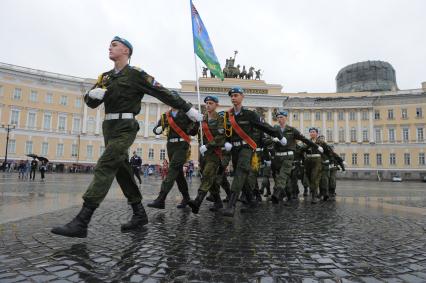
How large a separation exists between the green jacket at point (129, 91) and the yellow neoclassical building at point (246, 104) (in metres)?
50.7

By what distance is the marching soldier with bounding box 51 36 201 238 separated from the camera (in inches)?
145

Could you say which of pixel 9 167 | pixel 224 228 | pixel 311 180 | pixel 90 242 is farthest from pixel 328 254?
pixel 9 167

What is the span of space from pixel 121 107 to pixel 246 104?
2153 inches

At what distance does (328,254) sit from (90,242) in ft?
7.60

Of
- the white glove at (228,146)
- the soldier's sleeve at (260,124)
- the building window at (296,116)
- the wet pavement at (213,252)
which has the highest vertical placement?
the building window at (296,116)

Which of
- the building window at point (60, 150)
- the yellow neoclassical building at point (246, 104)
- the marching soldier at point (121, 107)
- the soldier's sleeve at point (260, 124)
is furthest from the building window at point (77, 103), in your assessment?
the marching soldier at point (121, 107)

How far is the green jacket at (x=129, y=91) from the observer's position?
156 inches

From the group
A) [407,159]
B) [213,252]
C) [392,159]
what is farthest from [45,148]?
[407,159]

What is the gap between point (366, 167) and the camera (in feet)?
183

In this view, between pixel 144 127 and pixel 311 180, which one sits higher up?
pixel 144 127

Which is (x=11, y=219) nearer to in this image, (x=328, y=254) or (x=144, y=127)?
(x=328, y=254)

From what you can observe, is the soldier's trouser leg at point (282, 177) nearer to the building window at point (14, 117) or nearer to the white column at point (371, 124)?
the building window at point (14, 117)

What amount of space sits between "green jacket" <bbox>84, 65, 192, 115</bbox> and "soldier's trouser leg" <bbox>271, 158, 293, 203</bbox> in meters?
4.06

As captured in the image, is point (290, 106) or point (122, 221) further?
point (290, 106)
